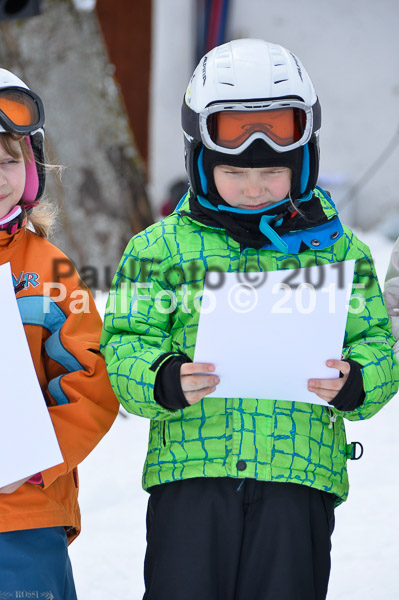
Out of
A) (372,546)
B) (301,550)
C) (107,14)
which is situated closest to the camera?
(301,550)

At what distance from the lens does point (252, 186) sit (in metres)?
2.00

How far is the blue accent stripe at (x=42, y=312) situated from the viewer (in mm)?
1979

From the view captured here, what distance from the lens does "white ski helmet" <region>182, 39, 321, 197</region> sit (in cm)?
199

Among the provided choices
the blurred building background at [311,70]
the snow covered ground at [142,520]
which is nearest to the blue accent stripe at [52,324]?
the snow covered ground at [142,520]

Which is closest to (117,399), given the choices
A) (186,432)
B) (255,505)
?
(186,432)

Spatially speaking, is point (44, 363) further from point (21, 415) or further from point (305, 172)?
point (305, 172)

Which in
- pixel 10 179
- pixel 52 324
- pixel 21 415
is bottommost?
pixel 21 415

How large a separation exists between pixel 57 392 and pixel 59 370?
71mm

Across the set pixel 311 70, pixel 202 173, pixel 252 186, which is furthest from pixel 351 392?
pixel 311 70

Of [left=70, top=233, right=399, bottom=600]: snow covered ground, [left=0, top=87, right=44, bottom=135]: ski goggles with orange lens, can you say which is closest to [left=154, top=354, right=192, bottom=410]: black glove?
[left=0, top=87, right=44, bottom=135]: ski goggles with orange lens

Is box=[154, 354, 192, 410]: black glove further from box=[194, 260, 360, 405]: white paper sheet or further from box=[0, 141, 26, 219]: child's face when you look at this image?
box=[0, 141, 26, 219]: child's face

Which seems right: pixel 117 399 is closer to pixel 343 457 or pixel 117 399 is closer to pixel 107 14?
pixel 343 457

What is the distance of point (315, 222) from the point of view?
6.56 ft

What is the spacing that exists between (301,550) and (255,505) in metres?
0.13
